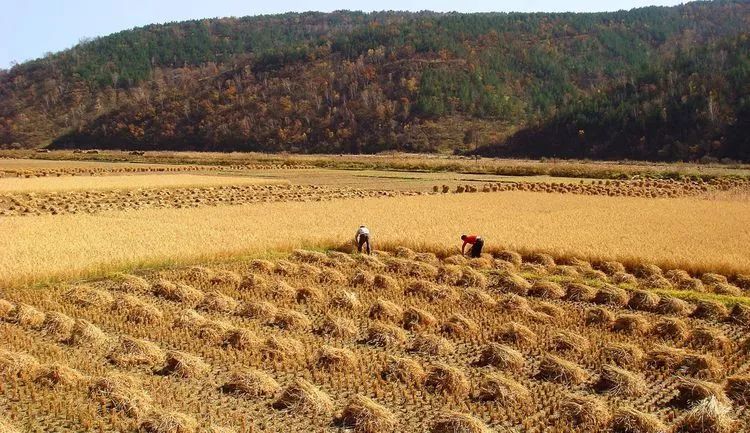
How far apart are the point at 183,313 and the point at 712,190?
1583 inches

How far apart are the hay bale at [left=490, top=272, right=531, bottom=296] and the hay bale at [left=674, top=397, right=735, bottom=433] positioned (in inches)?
269

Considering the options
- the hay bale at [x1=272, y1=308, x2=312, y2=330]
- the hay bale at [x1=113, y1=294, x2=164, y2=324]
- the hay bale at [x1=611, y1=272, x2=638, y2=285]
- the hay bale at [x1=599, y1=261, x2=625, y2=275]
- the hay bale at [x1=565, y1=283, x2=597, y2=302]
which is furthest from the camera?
the hay bale at [x1=599, y1=261, x2=625, y2=275]

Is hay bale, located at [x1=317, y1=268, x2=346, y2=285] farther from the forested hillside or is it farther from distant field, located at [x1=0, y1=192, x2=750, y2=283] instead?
the forested hillside

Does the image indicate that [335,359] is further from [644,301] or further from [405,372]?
[644,301]

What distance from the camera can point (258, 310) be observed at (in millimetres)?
13312

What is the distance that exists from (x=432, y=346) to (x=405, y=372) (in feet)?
4.64

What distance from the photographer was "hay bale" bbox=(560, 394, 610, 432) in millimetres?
8344

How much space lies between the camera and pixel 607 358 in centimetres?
1084

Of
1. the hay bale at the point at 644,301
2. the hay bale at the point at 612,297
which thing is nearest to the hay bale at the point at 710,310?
the hay bale at the point at 644,301

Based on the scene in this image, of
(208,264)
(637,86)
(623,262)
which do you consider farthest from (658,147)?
(208,264)

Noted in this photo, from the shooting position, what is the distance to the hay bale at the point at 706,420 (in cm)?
824

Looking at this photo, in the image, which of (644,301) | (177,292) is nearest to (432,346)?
(644,301)

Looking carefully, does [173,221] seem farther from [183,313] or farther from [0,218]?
[183,313]

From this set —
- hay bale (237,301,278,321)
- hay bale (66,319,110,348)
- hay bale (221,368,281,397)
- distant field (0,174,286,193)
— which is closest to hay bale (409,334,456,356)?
hay bale (221,368,281,397)
